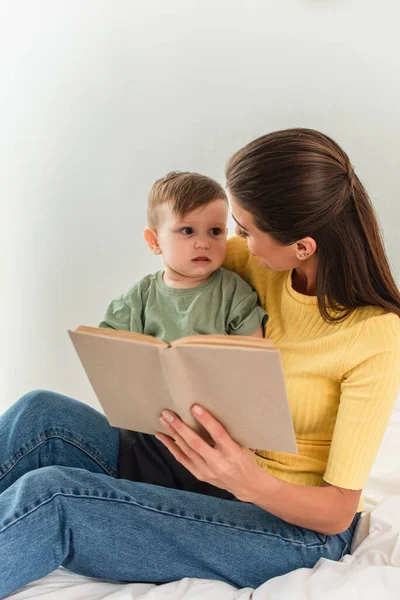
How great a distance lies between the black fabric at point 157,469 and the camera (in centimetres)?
147

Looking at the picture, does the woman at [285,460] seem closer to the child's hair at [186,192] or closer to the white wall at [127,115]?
the child's hair at [186,192]

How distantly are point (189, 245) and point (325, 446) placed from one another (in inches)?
18.2

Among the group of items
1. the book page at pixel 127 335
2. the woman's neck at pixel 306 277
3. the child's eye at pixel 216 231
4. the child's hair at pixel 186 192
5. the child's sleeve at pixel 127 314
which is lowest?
the child's sleeve at pixel 127 314

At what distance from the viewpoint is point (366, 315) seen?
1.29 m

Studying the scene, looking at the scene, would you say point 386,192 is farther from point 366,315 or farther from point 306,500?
point 306,500

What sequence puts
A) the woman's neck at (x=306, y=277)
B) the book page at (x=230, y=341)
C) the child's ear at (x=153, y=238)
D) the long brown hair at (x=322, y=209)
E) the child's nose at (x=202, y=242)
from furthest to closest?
the child's ear at (x=153, y=238) → the child's nose at (x=202, y=242) → the woman's neck at (x=306, y=277) → the long brown hair at (x=322, y=209) → the book page at (x=230, y=341)

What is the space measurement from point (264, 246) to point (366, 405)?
0.32 meters

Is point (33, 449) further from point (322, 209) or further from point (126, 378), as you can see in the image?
point (322, 209)

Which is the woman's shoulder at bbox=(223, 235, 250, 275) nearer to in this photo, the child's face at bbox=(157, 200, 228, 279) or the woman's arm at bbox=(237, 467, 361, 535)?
the child's face at bbox=(157, 200, 228, 279)

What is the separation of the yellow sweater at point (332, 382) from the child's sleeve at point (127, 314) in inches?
10.0

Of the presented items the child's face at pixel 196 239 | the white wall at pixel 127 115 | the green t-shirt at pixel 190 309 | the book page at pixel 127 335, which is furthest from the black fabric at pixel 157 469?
the white wall at pixel 127 115

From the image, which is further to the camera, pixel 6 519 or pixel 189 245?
pixel 189 245

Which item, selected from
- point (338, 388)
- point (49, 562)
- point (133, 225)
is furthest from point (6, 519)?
point (133, 225)

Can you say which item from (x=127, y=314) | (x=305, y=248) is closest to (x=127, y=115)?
(x=127, y=314)
